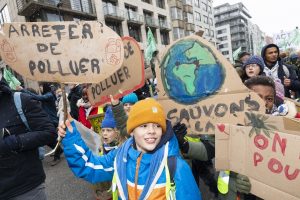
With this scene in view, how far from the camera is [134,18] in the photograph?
26.8 metres

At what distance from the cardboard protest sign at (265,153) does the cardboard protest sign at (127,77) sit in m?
0.88

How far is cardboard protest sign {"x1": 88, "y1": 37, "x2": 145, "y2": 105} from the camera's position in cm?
237

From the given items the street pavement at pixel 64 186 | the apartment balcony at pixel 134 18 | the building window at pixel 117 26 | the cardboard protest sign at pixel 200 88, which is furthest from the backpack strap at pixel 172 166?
the apartment balcony at pixel 134 18

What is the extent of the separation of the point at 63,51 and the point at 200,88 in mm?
Answer: 969

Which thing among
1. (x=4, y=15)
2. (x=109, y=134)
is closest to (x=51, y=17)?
(x=4, y=15)

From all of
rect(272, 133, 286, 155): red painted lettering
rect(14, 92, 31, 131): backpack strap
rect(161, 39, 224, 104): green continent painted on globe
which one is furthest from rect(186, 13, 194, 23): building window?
rect(272, 133, 286, 155): red painted lettering

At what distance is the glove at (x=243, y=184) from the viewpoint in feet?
5.40

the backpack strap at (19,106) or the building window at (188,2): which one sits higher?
the building window at (188,2)

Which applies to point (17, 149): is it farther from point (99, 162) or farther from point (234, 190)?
point (234, 190)

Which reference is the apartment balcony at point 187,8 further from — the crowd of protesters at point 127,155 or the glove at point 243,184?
the glove at point 243,184

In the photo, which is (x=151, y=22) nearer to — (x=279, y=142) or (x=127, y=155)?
(x=127, y=155)

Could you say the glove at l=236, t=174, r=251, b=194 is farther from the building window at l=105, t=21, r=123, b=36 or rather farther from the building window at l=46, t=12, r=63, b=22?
the building window at l=105, t=21, r=123, b=36

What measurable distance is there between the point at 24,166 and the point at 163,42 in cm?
3112

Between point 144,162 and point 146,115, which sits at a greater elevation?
point 146,115
